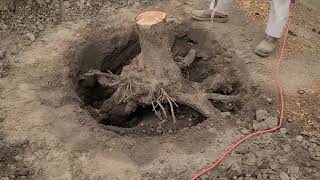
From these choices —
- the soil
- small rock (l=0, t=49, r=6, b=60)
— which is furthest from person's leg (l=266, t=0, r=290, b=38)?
small rock (l=0, t=49, r=6, b=60)

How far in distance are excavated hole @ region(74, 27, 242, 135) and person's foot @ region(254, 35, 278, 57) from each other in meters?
0.33

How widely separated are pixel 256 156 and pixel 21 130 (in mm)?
1889

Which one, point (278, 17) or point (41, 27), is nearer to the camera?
point (278, 17)

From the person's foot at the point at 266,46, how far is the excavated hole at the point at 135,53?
33 centimetres

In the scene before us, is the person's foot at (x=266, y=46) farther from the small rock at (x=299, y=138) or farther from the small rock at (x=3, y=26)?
the small rock at (x=3, y=26)

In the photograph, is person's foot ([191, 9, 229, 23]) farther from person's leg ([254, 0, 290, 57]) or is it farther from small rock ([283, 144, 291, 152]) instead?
small rock ([283, 144, 291, 152])

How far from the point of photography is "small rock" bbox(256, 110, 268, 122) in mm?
3416

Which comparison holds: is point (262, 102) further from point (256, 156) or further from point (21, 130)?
point (21, 130)

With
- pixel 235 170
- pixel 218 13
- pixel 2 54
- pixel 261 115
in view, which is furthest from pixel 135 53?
pixel 235 170

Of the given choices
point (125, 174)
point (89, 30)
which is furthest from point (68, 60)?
point (125, 174)

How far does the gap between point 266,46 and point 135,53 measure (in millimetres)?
1500

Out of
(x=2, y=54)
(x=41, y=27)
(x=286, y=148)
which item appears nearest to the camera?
(x=286, y=148)

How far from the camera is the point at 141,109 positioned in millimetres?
4160

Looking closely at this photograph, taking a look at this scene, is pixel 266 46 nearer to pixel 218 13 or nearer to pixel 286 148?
pixel 218 13
